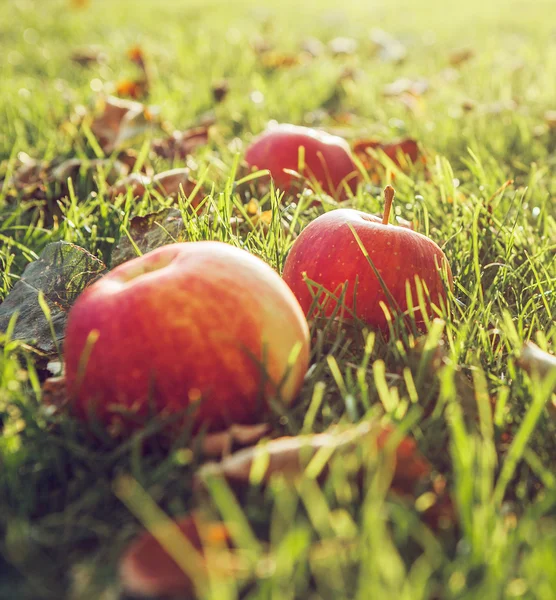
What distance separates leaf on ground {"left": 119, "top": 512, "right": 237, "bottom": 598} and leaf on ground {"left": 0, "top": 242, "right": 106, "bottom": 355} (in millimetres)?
819

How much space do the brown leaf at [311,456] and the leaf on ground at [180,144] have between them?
80.6 inches

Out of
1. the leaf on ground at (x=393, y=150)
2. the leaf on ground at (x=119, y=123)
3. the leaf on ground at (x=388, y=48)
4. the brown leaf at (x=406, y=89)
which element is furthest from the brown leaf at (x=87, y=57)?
the leaf on ground at (x=393, y=150)

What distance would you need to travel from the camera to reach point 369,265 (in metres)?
1.59

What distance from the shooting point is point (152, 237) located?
1863 mm

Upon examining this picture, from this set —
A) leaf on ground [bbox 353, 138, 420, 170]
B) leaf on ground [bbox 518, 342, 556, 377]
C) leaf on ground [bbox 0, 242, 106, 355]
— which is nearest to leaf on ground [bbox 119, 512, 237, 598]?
leaf on ground [bbox 518, 342, 556, 377]

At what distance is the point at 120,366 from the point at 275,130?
1.58m

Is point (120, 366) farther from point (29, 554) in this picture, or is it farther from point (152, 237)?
point (152, 237)

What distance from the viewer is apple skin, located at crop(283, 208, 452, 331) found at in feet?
5.20

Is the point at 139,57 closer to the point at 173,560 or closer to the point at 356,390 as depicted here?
the point at 356,390

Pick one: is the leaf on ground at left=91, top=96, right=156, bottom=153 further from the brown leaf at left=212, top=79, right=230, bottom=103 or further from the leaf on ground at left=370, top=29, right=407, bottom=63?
the leaf on ground at left=370, top=29, right=407, bottom=63

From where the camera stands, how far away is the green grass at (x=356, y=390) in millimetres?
924

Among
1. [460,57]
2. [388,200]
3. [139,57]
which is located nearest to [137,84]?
[139,57]

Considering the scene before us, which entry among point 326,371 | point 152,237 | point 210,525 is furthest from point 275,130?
point 210,525

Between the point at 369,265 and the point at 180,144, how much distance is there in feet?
5.32
